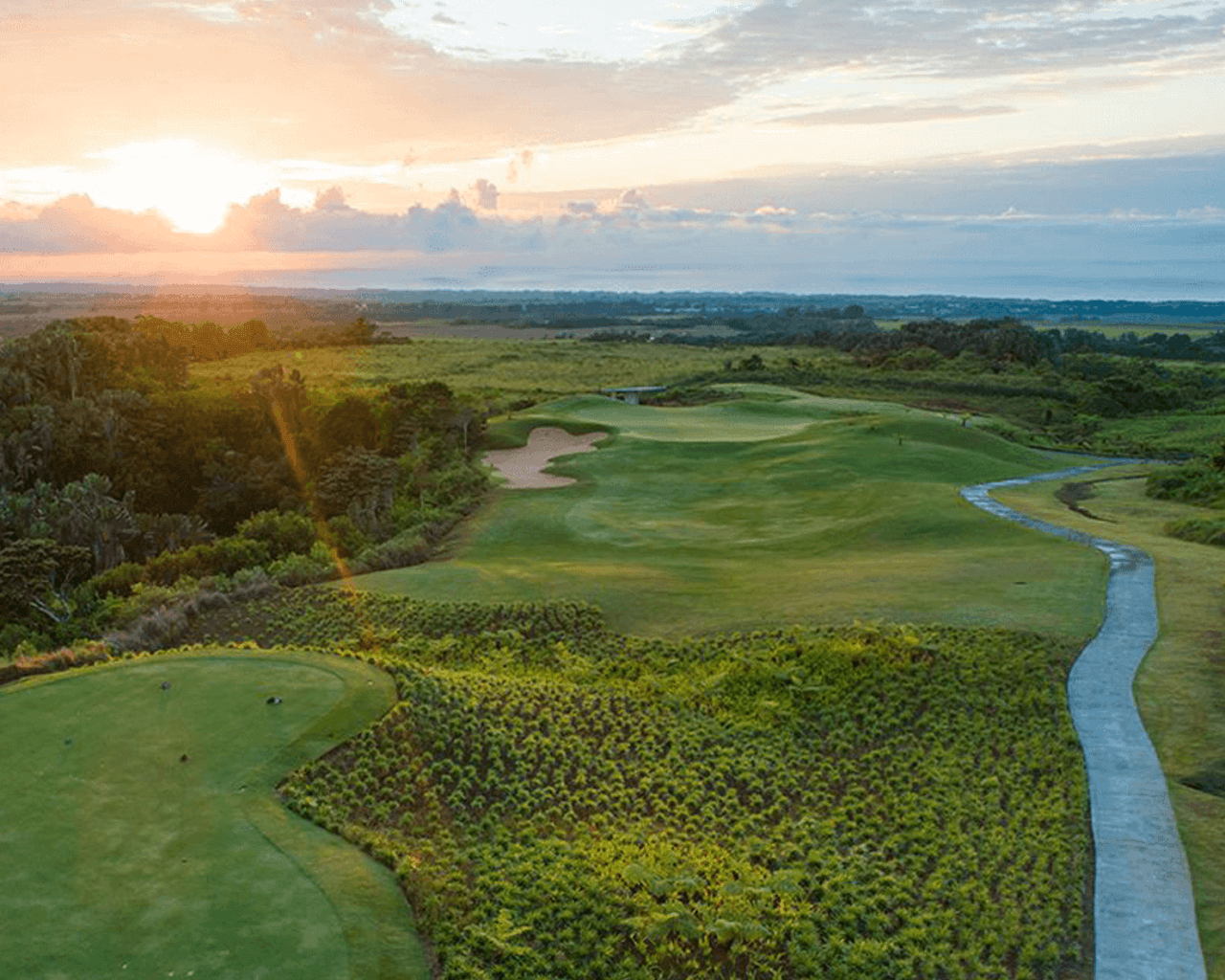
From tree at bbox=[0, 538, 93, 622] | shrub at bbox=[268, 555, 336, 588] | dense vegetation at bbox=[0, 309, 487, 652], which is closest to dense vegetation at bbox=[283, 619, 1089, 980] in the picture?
shrub at bbox=[268, 555, 336, 588]

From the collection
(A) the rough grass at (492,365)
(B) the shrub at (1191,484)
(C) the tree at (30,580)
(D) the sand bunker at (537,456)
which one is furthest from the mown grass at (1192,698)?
(A) the rough grass at (492,365)

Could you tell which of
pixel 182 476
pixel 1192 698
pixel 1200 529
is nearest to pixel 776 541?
pixel 1200 529

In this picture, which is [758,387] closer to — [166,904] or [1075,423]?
[1075,423]

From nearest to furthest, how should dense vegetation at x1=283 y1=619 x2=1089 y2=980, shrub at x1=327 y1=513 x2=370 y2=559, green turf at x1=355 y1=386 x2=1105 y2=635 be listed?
dense vegetation at x1=283 y1=619 x2=1089 y2=980
green turf at x1=355 y1=386 x2=1105 y2=635
shrub at x1=327 y1=513 x2=370 y2=559

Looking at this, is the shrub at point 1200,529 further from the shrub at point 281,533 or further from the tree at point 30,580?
the tree at point 30,580

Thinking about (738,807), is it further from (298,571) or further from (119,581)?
(119,581)

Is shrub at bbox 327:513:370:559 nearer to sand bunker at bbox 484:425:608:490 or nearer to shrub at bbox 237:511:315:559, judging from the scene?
shrub at bbox 237:511:315:559
